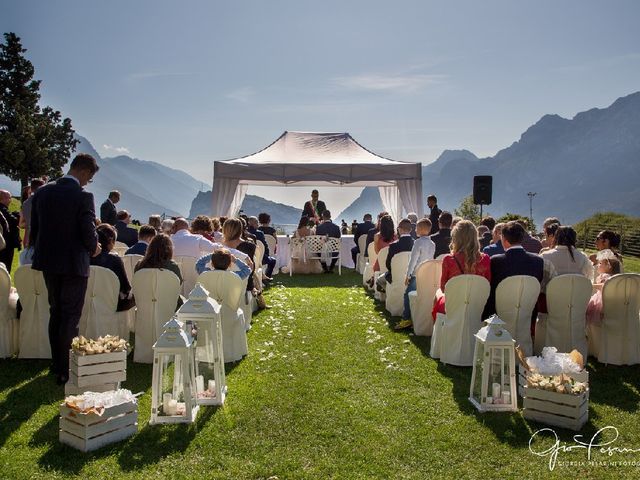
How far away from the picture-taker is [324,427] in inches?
154

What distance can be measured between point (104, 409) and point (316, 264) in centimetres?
947

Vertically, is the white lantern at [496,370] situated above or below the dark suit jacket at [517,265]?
below

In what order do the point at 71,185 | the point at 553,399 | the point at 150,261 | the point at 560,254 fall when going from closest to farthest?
the point at 553,399 → the point at 71,185 → the point at 150,261 → the point at 560,254

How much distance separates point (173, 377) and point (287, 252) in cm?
996

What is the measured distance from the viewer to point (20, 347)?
→ 5465 millimetres

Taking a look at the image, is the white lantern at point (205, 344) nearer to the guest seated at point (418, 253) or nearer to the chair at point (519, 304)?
the chair at point (519, 304)

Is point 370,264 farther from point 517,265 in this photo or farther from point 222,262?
point 222,262

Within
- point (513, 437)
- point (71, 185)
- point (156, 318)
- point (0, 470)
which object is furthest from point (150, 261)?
point (513, 437)

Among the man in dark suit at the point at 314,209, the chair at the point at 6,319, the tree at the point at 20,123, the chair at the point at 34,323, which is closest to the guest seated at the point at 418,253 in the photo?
the chair at the point at 34,323

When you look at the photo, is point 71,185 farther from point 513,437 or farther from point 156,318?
point 513,437

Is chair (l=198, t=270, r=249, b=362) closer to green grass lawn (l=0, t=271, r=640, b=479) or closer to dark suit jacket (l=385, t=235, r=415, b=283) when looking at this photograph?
green grass lawn (l=0, t=271, r=640, b=479)

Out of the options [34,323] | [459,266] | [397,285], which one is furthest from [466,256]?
[34,323]

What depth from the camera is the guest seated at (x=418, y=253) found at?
701 cm
